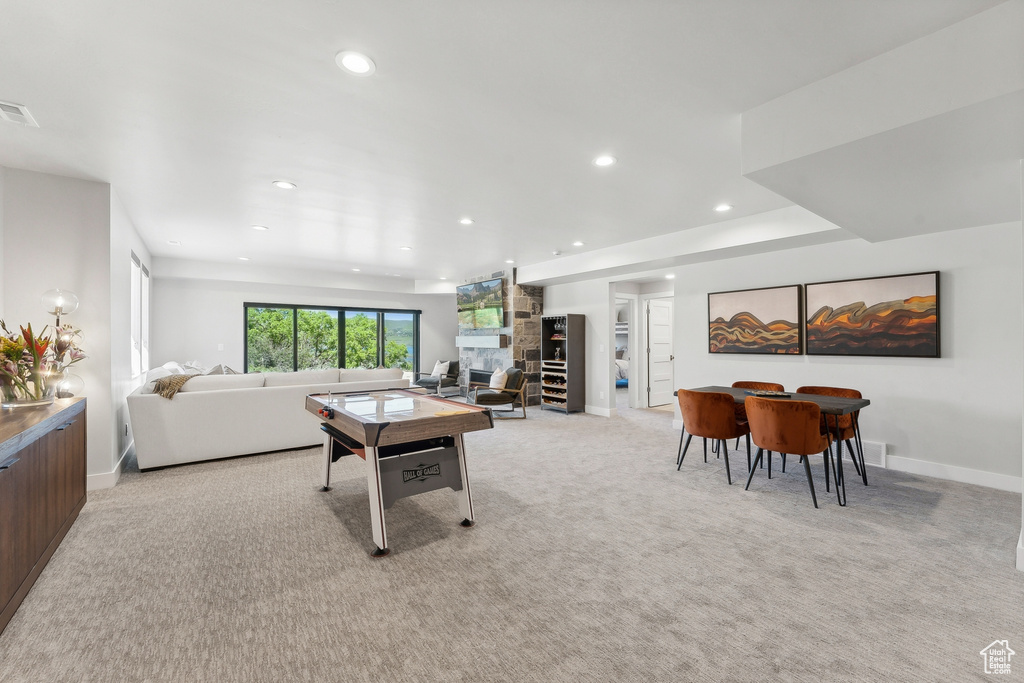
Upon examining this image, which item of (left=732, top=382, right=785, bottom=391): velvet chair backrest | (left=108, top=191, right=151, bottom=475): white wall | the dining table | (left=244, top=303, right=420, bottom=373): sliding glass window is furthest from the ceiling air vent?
(left=244, top=303, right=420, bottom=373): sliding glass window

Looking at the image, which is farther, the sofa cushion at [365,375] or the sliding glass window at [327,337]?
the sliding glass window at [327,337]

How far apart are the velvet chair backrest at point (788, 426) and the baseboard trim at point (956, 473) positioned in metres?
1.51

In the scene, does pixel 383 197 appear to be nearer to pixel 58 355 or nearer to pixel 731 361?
pixel 58 355

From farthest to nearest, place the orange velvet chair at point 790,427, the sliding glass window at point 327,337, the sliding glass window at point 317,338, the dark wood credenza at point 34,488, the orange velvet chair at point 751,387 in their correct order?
the sliding glass window at point 317,338 < the sliding glass window at point 327,337 < the orange velvet chair at point 751,387 < the orange velvet chair at point 790,427 < the dark wood credenza at point 34,488

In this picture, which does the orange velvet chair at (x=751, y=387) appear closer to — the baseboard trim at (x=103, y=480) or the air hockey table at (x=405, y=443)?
the air hockey table at (x=405, y=443)

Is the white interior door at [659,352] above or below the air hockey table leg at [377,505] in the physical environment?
above

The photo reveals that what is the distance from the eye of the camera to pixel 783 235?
4504mm

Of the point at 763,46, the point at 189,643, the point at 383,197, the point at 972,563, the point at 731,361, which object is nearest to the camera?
the point at 189,643

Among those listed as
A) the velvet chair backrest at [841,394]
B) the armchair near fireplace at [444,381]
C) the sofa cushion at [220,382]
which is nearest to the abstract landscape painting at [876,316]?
the velvet chair backrest at [841,394]

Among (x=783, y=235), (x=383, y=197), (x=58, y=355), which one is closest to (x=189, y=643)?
(x=58, y=355)

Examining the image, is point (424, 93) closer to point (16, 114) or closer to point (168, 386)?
point (16, 114)

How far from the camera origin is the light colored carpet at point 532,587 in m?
1.75

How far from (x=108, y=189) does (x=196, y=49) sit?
2.62 meters

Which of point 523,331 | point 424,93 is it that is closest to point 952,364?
point 424,93
